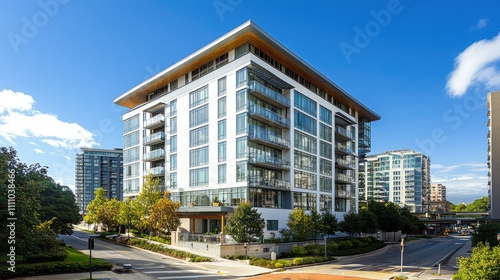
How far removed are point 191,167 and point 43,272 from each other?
93.8 ft

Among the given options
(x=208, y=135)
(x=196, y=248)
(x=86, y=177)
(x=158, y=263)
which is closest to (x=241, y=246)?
(x=196, y=248)

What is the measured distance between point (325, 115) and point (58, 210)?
4269 cm

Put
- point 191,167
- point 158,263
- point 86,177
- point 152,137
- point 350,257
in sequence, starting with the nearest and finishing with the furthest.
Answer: point 158,263 < point 350,257 < point 191,167 < point 152,137 < point 86,177

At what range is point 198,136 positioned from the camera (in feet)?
168

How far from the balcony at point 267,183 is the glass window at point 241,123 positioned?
5.88 metres

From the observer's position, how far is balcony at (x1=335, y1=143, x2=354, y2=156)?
6576 cm

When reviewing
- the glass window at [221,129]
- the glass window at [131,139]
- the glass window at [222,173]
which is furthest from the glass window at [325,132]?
the glass window at [131,139]

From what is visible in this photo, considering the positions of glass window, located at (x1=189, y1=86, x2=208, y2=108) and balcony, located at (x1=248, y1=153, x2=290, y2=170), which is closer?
balcony, located at (x1=248, y1=153, x2=290, y2=170)

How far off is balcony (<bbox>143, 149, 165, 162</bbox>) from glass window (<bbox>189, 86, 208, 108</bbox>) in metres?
10.6

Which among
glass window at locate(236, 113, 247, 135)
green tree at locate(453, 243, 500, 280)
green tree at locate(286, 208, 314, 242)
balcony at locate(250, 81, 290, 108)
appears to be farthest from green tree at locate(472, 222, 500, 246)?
glass window at locate(236, 113, 247, 135)

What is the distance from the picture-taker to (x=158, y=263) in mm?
32562

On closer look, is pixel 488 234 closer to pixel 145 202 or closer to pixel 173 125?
pixel 145 202

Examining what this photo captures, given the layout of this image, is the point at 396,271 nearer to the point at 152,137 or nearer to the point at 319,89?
the point at 319,89

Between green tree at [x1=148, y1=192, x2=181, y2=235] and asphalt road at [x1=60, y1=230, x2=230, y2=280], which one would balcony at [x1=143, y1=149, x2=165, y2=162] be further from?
asphalt road at [x1=60, y1=230, x2=230, y2=280]
